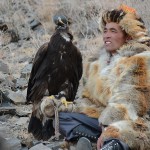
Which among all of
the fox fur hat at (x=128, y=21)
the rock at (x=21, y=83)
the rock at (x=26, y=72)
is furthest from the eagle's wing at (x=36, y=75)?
the rock at (x=26, y=72)

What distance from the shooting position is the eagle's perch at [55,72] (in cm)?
601

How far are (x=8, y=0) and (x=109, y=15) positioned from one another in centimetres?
1047

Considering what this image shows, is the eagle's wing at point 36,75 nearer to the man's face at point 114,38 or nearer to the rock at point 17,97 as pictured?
the rock at point 17,97

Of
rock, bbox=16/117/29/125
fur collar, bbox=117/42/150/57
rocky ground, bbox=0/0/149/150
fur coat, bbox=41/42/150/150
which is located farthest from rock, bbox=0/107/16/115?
fur collar, bbox=117/42/150/57

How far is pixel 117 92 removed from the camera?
162 inches

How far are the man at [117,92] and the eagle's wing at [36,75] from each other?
1.32 m

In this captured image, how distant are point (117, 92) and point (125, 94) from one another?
80 millimetres

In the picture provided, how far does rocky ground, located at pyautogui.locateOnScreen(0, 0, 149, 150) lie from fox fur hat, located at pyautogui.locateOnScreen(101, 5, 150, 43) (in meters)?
1.06

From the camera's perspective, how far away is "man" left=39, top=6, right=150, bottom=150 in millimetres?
3936

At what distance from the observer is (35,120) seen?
6258 mm

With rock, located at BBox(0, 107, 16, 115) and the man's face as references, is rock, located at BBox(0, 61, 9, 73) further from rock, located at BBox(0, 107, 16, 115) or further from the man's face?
the man's face

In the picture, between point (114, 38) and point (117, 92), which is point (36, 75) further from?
point (117, 92)

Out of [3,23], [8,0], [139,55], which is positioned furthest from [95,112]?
[8,0]

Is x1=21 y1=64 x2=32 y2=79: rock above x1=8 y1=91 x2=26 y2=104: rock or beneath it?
above
